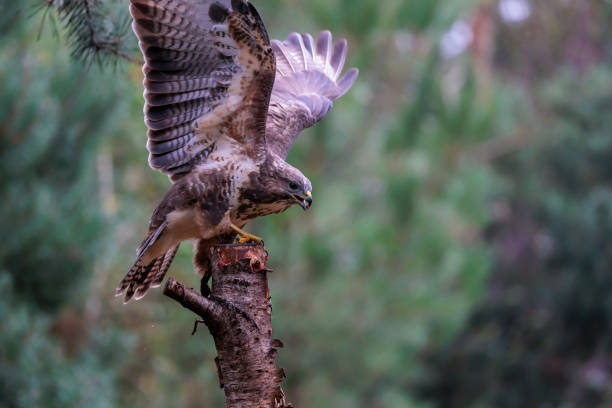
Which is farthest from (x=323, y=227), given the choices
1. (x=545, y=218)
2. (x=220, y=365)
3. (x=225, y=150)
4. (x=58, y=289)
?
(x=545, y=218)

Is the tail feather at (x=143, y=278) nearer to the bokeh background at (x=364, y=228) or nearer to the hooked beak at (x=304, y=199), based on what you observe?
the hooked beak at (x=304, y=199)

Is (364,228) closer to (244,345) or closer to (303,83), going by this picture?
(303,83)

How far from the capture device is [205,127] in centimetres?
423

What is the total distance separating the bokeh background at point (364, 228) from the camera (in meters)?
7.02

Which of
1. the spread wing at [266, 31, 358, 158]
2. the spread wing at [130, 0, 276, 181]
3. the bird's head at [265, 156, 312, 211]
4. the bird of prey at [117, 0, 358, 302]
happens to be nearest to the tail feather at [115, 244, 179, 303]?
the bird of prey at [117, 0, 358, 302]

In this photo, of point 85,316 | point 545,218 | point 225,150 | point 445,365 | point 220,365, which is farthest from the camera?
point 545,218

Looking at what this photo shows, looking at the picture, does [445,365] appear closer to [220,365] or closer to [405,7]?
[405,7]

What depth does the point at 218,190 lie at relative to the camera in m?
4.08

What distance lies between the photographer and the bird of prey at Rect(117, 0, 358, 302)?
388 cm

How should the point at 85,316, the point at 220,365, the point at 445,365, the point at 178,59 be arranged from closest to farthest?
the point at 220,365, the point at 178,59, the point at 85,316, the point at 445,365

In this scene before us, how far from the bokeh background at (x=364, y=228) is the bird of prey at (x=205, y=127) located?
237 millimetres

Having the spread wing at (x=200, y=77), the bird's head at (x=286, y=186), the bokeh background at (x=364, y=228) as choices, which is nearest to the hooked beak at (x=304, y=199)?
the bird's head at (x=286, y=186)

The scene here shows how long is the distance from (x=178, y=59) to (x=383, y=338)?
297 inches

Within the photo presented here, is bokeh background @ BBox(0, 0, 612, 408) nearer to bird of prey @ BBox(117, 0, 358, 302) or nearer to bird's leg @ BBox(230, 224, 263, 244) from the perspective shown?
bird of prey @ BBox(117, 0, 358, 302)
